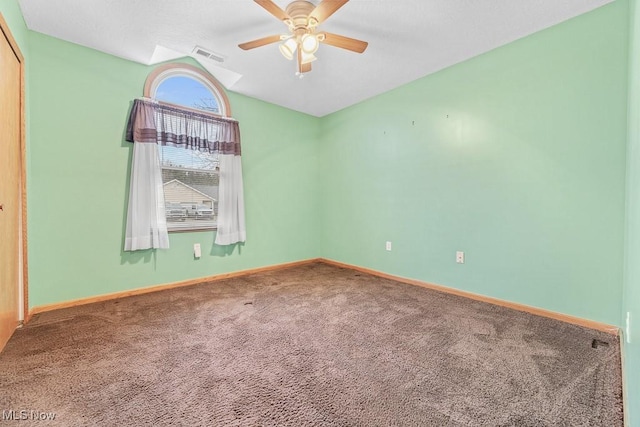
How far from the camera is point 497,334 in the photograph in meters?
1.90

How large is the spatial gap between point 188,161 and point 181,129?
368 mm

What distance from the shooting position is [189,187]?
316 cm

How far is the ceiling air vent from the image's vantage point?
2.59m

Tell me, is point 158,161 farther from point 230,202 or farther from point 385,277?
point 385,277

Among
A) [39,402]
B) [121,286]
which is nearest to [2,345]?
[39,402]

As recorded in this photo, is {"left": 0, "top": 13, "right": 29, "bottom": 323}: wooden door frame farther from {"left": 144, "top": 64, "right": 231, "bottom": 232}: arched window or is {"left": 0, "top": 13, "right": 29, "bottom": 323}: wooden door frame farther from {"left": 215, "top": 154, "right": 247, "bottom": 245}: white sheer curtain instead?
{"left": 215, "top": 154, "right": 247, "bottom": 245}: white sheer curtain

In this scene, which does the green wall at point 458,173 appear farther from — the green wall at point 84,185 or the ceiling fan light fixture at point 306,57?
the ceiling fan light fixture at point 306,57

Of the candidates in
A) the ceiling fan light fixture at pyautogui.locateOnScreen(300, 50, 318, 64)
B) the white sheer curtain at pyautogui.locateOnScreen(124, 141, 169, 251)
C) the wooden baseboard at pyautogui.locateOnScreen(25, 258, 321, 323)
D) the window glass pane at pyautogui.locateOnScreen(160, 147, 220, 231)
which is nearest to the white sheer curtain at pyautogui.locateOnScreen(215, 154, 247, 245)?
the window glass pane at pyautogui.locateOnScreen(160, 147, 220, 231)

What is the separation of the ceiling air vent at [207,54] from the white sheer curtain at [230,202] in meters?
1.04

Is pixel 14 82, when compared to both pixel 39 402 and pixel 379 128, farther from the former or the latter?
pixel 379 128

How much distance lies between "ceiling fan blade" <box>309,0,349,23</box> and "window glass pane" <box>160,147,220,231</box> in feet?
6.82

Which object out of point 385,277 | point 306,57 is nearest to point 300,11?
point 306,57

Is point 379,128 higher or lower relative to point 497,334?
higher

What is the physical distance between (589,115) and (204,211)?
12.5 ft
